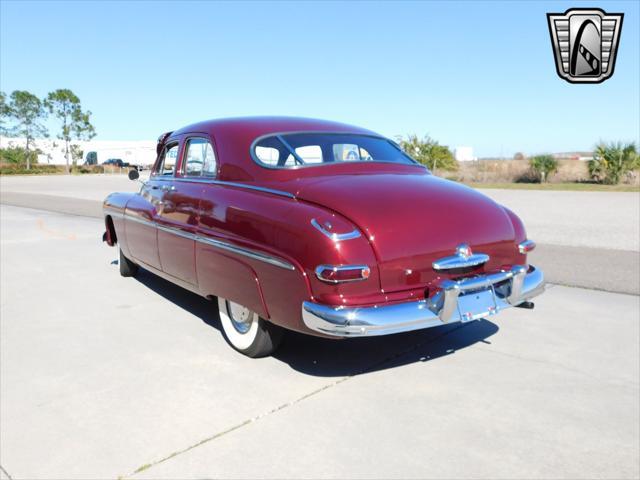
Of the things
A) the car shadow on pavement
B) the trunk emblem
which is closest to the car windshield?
the trunk emblem

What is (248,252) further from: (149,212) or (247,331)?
(149,212)

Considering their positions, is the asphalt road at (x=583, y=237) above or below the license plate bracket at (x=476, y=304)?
below

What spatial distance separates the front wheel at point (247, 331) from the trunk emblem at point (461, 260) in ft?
3.89

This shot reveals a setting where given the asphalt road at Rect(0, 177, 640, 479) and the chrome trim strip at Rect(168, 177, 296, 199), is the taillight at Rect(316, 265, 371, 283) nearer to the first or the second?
the chrome trim strip at Rect(168, 177, 296, 199)

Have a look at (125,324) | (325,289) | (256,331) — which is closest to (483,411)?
(325,289)

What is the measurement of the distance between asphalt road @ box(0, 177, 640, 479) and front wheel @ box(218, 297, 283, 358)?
0.10 m

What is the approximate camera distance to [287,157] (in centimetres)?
379

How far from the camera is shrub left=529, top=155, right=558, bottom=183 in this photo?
29166mm

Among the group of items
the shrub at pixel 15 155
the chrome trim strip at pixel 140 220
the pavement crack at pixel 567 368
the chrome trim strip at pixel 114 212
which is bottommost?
the pavement crack at pixel 567 368

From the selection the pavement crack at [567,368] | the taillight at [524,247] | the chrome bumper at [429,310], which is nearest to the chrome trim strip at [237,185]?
the chrome bumper at [429,310]

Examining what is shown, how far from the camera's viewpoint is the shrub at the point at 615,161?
26031mm

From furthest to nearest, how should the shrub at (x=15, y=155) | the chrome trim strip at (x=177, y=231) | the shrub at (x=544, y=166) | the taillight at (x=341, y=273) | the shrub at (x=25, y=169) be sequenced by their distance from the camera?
the shrub at (x=15, y=155)
the shrub at (x=25, y=169)
the shrub at (x=544, y=166)
the chrome trim strip at (x=177, y=231)
the taillight at (x=341, y=273)

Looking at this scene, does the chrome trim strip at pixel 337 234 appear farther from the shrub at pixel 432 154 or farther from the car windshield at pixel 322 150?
the shrub at pixel 432 154

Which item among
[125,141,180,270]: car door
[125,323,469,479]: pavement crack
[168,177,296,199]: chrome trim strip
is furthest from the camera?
[125,141,180,270]: car door
